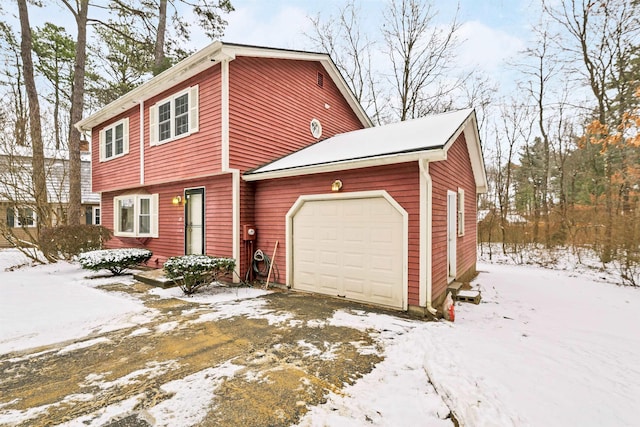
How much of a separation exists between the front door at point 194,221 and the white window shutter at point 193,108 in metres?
1.71

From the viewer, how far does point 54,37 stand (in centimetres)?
1512

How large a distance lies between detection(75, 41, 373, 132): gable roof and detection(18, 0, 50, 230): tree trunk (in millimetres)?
1414

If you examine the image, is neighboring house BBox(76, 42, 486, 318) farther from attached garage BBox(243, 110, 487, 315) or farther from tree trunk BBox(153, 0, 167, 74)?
tree trunk BBox(153, 0, 167, 74)

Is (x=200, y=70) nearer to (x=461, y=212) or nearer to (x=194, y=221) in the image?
(x=194, y=221)

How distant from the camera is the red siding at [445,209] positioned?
5340 millimetres

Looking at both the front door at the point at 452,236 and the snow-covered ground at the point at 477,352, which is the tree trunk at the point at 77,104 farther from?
the front door at the point at 452,236

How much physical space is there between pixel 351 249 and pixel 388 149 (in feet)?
6.89

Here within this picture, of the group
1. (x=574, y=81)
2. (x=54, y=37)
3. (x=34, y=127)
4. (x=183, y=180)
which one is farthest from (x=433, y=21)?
(x=54, y=37)

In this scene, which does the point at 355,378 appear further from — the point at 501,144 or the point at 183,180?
the point at 501,144

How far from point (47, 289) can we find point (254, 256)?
468cm

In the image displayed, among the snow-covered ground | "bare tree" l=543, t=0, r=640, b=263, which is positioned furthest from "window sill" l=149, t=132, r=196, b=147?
"bare tree" l=543, t=0, r=640, b=263

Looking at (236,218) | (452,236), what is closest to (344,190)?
(236,218)

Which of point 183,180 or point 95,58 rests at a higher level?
point 95,58

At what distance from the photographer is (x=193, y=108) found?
752 centimetres
